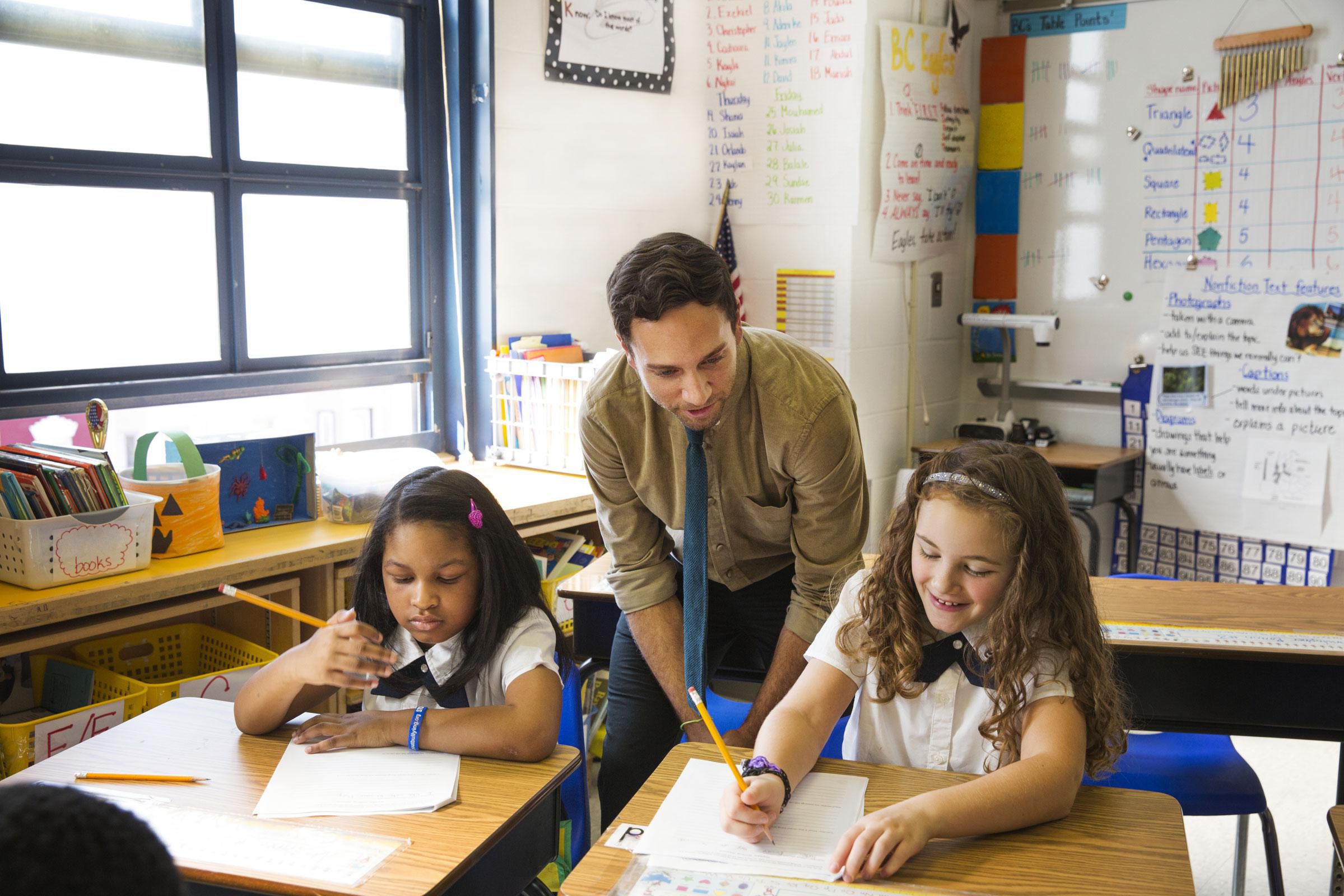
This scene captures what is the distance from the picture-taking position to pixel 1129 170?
381 centimetres

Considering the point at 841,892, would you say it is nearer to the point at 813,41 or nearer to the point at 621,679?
the point at 621,679

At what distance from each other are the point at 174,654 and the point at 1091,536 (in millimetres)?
2791

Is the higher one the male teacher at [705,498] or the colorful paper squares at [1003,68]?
the colorful paper squares at [1003,68]

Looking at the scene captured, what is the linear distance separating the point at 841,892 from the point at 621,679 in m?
0.92

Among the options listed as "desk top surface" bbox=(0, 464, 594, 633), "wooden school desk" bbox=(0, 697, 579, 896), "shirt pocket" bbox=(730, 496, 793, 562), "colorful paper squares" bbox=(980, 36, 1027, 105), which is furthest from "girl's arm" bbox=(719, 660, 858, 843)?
"colorful paper squares" bbox=(980, 36, 1027, 105)

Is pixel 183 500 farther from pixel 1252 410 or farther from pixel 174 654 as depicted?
pixel 1252 410

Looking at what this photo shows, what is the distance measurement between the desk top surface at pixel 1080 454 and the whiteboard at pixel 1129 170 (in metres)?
0.26

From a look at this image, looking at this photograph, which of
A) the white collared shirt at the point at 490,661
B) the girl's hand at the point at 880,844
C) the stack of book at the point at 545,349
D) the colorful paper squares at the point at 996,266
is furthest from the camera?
the colorful paper squares at the point at 996,266

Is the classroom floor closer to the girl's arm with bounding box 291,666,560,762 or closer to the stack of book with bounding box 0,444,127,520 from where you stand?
the girl's arm with bounding box 291,666,560,762

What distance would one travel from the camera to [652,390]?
1.60m

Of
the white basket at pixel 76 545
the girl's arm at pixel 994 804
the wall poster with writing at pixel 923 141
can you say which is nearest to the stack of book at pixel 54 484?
the white basket at pixel 76 545

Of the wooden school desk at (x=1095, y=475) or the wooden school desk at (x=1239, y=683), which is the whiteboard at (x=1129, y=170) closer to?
the wooden school desk at (x=1095, y=475)

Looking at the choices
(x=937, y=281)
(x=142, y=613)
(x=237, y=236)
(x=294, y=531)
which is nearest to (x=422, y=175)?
(x=237, y=236)

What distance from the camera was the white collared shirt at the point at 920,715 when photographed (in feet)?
4.74
